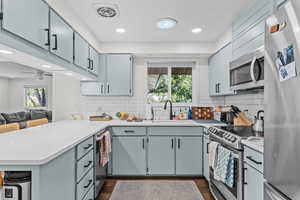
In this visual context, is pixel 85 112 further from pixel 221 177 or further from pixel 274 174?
pixel 274 174

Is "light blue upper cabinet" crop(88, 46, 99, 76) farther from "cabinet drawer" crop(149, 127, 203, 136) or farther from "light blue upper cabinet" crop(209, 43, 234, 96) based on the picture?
"light blue upper cabinet" crop(209, 43, 234, 96)

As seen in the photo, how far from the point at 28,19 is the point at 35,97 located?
1126 millimetres

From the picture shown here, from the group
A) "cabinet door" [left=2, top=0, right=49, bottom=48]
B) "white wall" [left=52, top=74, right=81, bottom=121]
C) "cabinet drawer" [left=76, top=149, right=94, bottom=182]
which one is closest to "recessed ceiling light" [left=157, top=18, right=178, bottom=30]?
"cabinet door" [left=2, top=0, right=49, bottom=48]

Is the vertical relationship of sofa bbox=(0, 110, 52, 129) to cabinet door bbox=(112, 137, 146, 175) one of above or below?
above

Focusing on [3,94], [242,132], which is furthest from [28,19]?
[242,132]

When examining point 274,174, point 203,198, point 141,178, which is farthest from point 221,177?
point 141,178

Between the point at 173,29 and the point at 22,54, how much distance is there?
6.80ft

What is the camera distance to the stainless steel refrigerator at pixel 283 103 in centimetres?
86

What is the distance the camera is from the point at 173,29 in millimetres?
2867

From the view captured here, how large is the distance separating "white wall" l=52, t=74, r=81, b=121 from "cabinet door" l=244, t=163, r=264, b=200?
2.53 m

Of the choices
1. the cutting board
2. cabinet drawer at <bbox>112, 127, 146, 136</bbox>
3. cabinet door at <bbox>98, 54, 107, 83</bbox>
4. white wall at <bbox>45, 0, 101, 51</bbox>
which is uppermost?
white wall at <bbox>45, 0, 101, 51</bbox>

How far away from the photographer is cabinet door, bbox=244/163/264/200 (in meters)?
1.37

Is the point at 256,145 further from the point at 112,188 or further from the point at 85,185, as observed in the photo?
the point at 112,188

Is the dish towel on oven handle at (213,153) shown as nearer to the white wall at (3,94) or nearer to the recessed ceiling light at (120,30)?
the recessed ceiling light at (120,30)
